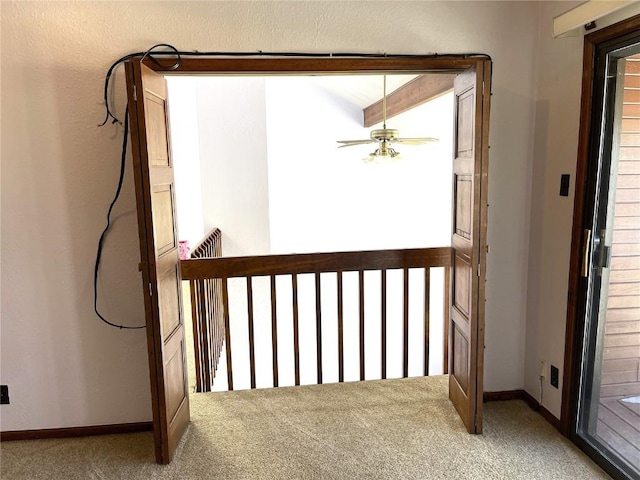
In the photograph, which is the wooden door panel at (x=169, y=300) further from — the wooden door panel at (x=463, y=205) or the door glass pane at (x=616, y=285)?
the door glass pane at (x=616, y=285)

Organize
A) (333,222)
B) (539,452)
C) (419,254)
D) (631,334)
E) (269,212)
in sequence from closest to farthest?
(631,334) → (539,452) → (419,254) → (269,212) → (333,222)

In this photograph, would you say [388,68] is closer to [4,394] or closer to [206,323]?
[206,323]

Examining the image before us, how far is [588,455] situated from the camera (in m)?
2.21

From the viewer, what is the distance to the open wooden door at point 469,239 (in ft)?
7.16

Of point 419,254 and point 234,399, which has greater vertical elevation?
point 419,254

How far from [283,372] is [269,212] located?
6.04 feet

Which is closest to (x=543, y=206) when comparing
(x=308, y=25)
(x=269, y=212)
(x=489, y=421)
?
(x=489, y=421)

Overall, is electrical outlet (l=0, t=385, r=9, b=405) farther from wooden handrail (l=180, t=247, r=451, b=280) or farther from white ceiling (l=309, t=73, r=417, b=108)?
white ceiling (l=309, t=73, r=417, b=108)

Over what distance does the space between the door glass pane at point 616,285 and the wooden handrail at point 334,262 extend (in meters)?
0.83

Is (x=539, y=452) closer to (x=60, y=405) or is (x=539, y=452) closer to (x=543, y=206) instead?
(x=543, y=206)

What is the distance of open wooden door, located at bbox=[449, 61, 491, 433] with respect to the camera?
218cm

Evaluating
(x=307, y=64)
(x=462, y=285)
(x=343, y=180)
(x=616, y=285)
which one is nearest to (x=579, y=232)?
(x=616, y=285)

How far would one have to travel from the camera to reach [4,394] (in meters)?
2.46

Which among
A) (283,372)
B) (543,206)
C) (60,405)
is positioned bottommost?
(283,372)
